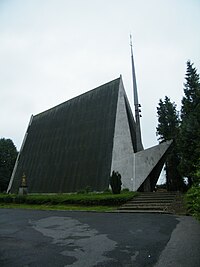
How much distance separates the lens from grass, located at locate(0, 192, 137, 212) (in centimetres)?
1448

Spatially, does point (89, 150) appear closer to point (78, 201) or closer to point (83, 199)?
point (78, 201)

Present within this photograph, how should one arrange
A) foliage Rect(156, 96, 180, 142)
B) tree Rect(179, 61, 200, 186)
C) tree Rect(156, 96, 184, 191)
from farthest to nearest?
1. foliage Rect(156, 96, 180, 142)
2. tree Rect(156, 96, 184, 191)
3. tree Rect(179, 61, 200, 186)

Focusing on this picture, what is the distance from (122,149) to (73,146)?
4.98 m

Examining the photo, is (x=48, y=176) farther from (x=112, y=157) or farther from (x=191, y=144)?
(x=191, y=144)

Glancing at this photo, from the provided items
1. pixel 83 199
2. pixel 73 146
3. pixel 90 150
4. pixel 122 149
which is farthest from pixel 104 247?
pixel 73 146

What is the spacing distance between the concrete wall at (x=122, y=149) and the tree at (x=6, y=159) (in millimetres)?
24432

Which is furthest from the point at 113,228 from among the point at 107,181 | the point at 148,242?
the point at 107,181

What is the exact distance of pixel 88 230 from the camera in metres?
7.37

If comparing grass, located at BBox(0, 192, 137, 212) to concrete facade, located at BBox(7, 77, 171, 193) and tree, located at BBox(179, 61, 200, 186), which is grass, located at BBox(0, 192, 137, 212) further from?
tree, located at BBox(179, 61, 200, 186)

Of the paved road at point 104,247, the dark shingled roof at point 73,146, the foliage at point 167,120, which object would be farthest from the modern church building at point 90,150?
the paved road at point 104,247

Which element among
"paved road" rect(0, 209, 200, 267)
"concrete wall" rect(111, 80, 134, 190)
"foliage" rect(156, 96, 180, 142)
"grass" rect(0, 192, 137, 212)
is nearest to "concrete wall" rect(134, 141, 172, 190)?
"concrete wall" rect(111, 80, 134, 190)

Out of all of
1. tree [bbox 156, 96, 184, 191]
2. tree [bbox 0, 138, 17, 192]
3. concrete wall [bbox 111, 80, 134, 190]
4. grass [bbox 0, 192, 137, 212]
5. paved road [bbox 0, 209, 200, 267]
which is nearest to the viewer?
paved road [bbox 0, 209, 200, 267]

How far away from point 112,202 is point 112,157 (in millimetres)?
5448

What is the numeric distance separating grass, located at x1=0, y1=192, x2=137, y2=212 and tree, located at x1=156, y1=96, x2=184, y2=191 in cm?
1223
